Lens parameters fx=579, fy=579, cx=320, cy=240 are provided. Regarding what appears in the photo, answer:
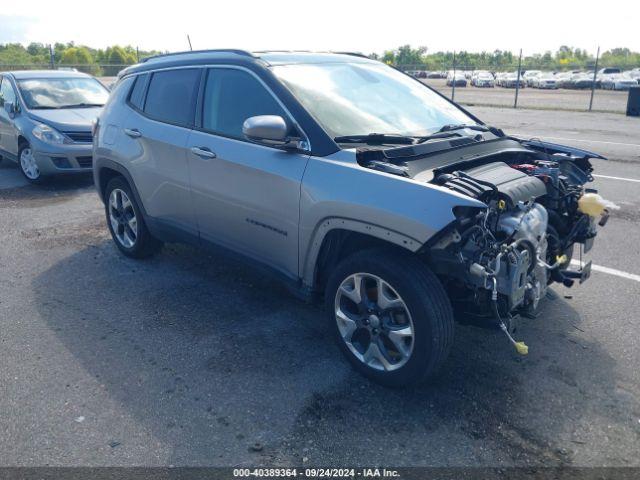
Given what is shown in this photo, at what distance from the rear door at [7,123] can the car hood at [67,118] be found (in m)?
0.62

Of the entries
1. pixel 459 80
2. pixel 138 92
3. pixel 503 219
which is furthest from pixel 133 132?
pixel 459 80

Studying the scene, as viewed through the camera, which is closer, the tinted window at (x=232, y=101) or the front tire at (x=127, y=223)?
the tinted window at (x=232, y=101)

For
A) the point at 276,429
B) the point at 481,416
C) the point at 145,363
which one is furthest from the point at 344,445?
the point at 145,363

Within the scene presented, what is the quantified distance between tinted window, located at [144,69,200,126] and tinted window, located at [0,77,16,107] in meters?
5.94

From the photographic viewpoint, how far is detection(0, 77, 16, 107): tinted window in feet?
32.2

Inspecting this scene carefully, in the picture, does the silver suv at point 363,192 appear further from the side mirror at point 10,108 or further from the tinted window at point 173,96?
the side mirror at point 10,108

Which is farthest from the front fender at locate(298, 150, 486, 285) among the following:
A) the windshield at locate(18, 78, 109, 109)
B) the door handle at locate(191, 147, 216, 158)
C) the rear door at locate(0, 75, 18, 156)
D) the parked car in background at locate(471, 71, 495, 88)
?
the parked car in background at locate(471, 71, 495, 88)

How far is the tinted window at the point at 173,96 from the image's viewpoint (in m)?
4.62

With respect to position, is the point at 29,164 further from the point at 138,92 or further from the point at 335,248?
the point at 335,248

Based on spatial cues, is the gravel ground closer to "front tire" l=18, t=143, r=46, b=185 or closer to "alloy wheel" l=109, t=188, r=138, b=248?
"alloy wheel" l=109, t=188, r=138, b=248

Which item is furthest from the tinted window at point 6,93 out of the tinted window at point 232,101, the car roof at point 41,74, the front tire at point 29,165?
the tinted window at point 232,101

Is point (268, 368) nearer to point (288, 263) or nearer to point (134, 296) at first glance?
point (288, 263)

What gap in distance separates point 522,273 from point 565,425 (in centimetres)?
84

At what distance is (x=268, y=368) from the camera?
3689 millimetres
